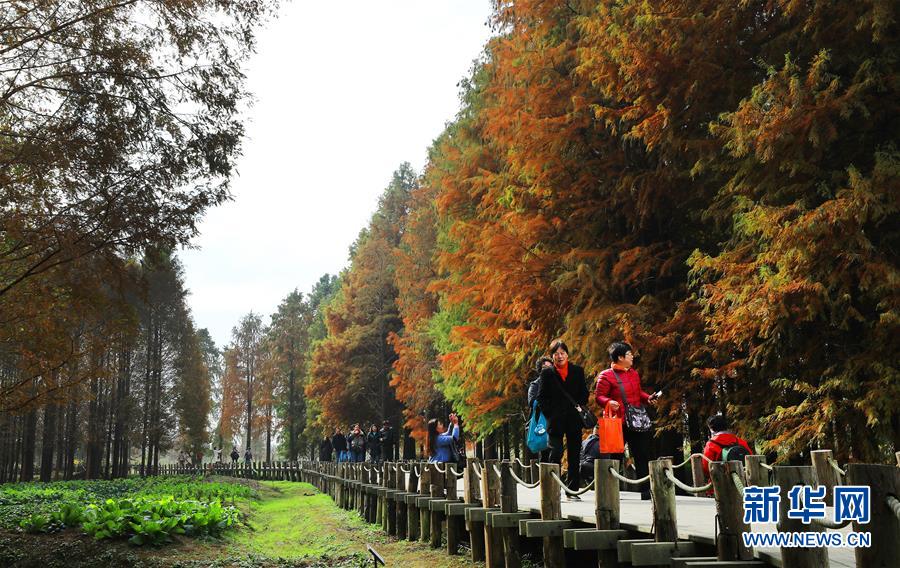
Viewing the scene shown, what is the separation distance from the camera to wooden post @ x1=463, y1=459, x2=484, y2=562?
437 inches

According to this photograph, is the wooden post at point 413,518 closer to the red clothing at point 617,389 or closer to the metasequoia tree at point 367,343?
the red clothing at point 617,389

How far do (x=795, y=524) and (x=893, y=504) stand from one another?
868 mm

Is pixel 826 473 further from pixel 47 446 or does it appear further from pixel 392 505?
pixel 47 446

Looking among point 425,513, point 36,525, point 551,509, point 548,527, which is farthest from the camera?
point 425,513

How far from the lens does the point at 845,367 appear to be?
33.6 ft

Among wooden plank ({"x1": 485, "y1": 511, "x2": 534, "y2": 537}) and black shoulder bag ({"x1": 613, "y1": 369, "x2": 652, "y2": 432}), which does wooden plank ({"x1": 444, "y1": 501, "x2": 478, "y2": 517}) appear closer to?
wooden plank ({"x1": 485, "y1": 511, "x2": 534, "y2": 537})

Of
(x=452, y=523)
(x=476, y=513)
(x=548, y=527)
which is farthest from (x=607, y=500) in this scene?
(x=452, y=523)

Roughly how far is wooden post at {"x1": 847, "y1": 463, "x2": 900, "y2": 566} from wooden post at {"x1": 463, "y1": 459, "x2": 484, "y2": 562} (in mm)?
7451

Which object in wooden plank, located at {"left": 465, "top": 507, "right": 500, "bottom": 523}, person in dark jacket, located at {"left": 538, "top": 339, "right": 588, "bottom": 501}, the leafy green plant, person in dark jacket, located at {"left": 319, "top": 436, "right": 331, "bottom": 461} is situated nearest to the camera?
person in dark jacket, located at {"left": 538, "top": 339, "right": 588, "bottom": 501}

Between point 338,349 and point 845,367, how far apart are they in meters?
33.9

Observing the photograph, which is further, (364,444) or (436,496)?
(364,444)

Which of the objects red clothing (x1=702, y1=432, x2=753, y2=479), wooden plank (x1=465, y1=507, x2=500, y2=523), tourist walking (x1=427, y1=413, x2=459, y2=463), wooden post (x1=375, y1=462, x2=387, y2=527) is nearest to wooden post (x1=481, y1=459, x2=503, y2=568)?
wooden plank (x1=465, y1=507, x2=500, y2=523)

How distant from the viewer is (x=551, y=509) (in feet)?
26.6

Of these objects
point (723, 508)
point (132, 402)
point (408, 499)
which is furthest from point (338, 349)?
point (723, 508)
